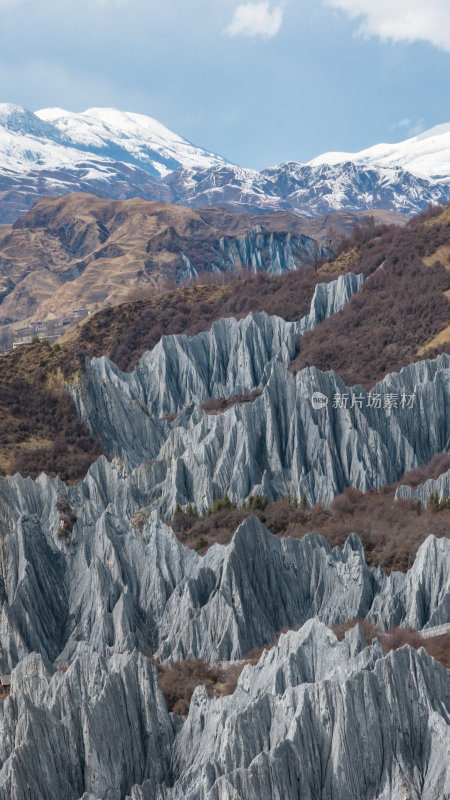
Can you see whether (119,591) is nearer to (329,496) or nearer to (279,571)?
(279,571)

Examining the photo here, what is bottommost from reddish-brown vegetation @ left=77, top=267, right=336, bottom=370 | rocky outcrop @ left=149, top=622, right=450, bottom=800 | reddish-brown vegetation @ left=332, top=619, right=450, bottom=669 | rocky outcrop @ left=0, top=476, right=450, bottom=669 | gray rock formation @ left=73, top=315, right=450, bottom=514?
rocky outcrop @ left=149, top=622, right=450, bottom=800

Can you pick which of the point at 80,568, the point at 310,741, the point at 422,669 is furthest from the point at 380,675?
the point at 80,568

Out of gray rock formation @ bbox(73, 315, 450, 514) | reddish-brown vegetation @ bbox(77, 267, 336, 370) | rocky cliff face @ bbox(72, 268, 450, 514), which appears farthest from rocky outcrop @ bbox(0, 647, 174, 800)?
reddish-brown vegetation @ bbox(77, 267, 336, 370)

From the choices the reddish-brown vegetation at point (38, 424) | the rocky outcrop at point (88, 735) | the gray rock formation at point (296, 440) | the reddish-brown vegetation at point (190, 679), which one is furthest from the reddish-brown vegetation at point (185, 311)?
the rocky outcrop at point (88, 735)

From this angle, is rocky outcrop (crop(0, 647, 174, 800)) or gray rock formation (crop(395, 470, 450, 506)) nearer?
rocky outcrop (crop(0, 647, 174, 800))

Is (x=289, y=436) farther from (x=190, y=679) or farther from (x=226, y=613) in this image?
(x=190, y=679)

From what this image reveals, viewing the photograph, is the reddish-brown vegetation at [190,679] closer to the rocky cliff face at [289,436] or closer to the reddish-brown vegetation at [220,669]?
the reddish-brown vegetation at [220,669]

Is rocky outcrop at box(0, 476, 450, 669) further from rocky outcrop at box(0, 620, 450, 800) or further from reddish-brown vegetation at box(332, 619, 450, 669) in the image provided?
rocky outcrop at box(0, 620, 450, 800)

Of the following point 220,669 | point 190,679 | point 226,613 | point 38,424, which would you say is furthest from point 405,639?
point 38,424
